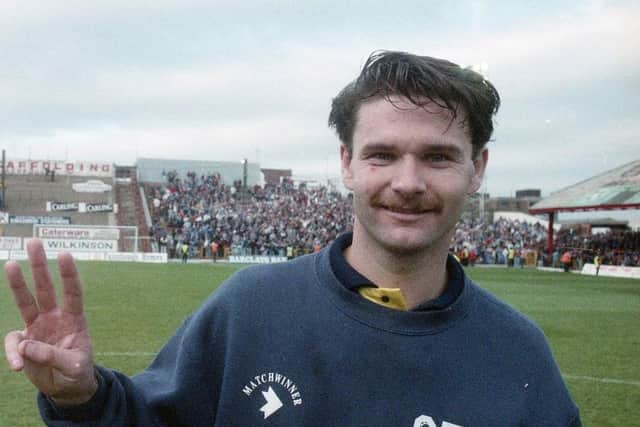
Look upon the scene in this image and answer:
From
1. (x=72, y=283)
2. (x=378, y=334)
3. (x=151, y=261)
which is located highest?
(x=72, y=283)

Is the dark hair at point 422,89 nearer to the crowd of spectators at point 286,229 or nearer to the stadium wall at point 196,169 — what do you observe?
the crowd of spectators at point 286,229

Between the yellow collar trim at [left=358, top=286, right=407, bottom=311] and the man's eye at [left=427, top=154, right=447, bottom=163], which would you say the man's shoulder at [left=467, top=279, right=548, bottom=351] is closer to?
the yellow collar trim at [left=358, top=286, right=407, bottom=311]

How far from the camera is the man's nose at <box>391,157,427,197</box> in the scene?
217 cm

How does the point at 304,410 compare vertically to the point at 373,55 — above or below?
below

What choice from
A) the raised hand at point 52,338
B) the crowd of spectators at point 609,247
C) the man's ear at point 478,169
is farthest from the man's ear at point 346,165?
the crowd of spectators at point 609,247

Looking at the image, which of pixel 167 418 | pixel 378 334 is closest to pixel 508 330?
pixel 378 334

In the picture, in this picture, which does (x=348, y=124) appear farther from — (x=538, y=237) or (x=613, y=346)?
(x=538, y=237)

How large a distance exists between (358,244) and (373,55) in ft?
2.04

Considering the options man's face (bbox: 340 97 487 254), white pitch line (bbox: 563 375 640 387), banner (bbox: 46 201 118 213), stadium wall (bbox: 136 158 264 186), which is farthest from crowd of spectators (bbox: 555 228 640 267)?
man's face (bbox: 340 97 487 254)

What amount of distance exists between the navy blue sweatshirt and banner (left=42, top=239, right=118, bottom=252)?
111 ft

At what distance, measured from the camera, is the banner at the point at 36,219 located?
4359cm

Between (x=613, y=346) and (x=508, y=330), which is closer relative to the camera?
(x=508, y=330)

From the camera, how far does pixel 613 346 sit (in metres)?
11.6

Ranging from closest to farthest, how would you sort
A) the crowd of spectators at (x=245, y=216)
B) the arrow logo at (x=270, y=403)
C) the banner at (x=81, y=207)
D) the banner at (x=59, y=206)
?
the arrow logo at (x=270, y=403) → the crowd of spectators at (x=245, y=216) → the banner at (x=59, y=206) → the banner at (x=81, y=207)
